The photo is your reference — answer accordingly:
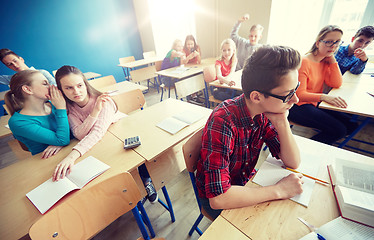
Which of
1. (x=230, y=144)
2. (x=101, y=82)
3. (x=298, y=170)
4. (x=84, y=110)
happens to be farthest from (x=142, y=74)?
(x=298, y=170)

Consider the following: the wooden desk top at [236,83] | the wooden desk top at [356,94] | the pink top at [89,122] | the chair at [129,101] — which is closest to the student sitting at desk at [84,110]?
the pink top at [89,122]

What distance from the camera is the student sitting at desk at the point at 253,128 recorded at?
0.67 metres

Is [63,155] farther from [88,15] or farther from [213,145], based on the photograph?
[88,15]

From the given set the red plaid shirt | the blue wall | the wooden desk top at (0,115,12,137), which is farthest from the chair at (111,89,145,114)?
the blue wall

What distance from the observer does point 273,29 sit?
3.16 meters

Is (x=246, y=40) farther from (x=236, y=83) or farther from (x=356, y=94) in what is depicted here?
(x=356, y=94)

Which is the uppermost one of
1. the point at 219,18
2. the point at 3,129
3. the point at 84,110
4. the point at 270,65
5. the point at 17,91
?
the point at 219,18

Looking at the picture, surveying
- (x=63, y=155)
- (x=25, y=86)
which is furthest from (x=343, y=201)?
(x=25, y=86)

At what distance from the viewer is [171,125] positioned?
140 centimetres

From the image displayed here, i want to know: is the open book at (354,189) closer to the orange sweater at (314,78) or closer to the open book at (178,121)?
the open book at (178,121)

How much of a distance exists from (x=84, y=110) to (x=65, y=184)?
695 mm

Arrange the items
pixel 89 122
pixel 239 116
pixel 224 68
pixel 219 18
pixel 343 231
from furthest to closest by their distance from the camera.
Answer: pixel 219 18 < pixel 224 68 < pixel 89 122 < pixel 239 116 < pixel 343 231

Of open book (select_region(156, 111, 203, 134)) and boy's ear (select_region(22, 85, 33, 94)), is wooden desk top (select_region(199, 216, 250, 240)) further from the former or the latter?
boy's ear (select_region(22, 85, 33, 94))

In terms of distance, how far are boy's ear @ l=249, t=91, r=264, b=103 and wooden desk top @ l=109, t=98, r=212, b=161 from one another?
0.63 m
